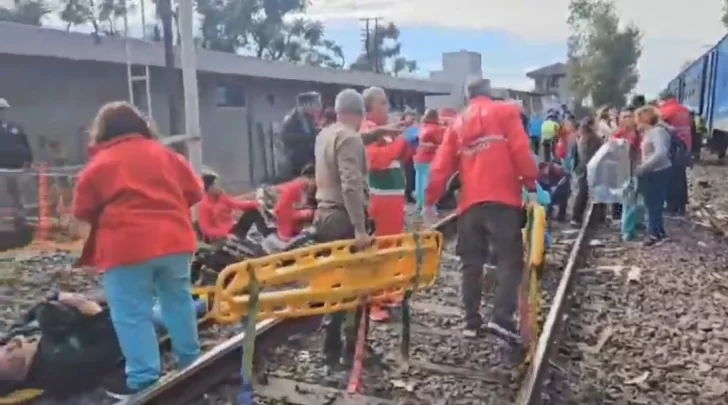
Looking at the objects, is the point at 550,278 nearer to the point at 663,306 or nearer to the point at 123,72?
the point at 663,306

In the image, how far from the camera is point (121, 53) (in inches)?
618

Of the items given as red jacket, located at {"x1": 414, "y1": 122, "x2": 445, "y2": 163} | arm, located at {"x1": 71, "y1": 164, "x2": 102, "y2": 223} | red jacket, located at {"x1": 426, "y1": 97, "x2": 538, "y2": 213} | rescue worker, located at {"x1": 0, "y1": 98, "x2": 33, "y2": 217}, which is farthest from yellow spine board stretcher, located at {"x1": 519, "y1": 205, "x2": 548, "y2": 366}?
rescue worker, located at {"x1": 0, "y1": 98, "x2": 33, "y2": 217}

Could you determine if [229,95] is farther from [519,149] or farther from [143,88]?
[519,149]

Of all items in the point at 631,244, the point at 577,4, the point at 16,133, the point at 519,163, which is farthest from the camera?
the point at 577,4

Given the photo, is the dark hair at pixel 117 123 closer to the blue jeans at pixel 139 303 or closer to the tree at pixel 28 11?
the blue jeans at pixel 139 303

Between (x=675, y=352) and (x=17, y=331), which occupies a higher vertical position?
(x=17, y=331)

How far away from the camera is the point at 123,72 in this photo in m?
16.7

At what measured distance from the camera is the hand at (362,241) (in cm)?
508

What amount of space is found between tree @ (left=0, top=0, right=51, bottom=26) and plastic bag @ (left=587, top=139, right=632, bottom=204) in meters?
25.3

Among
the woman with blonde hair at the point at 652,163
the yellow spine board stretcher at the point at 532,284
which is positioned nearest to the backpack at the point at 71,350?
the yellow spine board stretcher at the point at 532,284

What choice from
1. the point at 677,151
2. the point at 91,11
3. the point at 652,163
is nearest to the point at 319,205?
the point at 652,163

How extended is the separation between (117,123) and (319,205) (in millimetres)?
1461

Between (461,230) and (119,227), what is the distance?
102 inches

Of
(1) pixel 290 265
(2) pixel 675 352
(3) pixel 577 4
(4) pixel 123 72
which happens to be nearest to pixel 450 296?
(2) pixel 675 352
